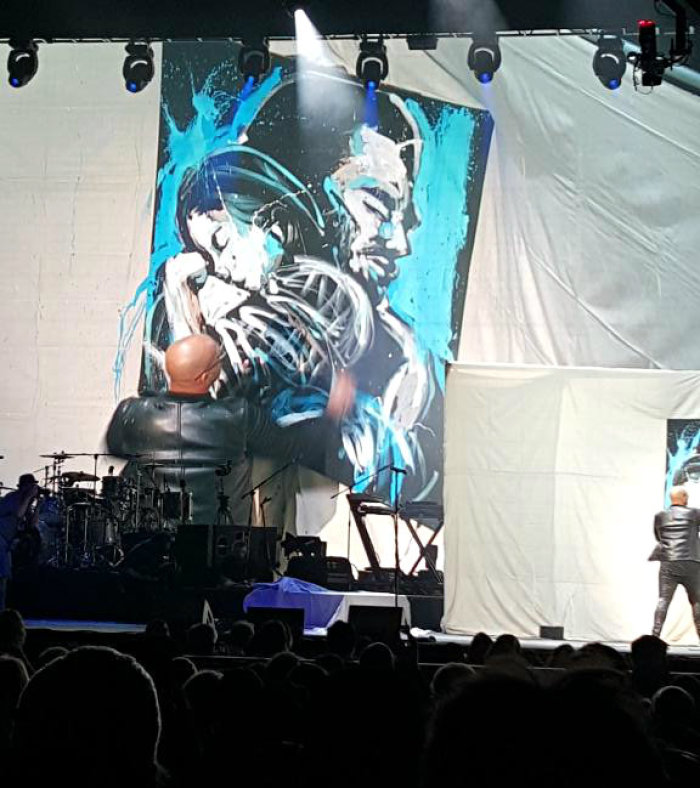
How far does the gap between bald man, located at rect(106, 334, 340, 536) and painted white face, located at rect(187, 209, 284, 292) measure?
28.5 inches

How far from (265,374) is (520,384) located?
2.73 metres

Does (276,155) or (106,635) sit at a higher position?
(276,155)

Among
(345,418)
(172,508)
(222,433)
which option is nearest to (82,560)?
(172,508)

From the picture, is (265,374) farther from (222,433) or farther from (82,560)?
(82,560)

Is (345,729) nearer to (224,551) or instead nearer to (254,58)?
(224,551)

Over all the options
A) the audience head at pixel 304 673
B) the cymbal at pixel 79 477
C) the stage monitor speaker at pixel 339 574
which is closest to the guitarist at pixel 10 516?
the cymbal at pixel 79 477

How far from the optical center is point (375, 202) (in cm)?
1202

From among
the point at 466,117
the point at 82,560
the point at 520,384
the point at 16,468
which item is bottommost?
the point at 82,560

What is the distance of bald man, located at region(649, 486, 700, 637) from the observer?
9.62m

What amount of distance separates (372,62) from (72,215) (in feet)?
11.4

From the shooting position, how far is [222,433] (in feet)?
39.1

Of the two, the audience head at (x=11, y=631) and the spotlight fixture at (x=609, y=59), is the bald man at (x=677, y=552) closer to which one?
the spotlight fixture at (x=609, y=59)

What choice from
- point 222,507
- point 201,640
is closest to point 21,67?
point 222,507

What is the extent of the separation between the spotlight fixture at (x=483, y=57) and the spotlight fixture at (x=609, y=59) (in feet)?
3.03
